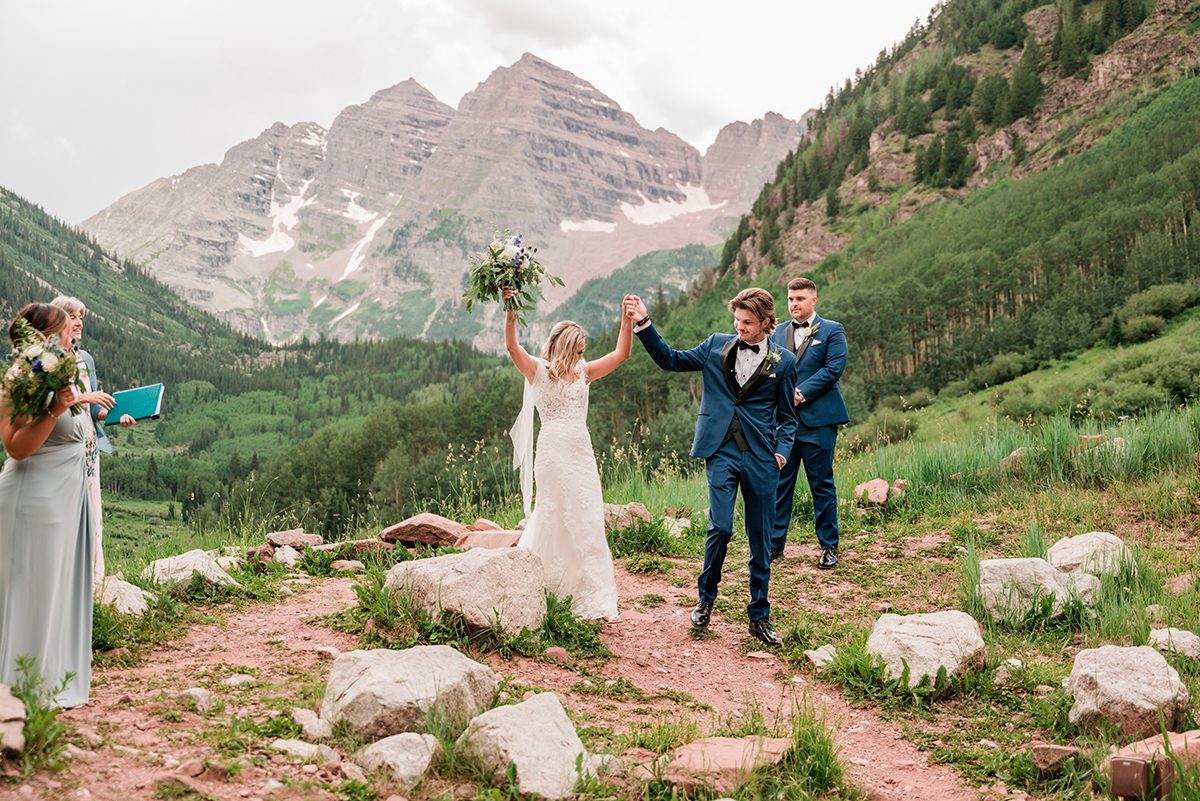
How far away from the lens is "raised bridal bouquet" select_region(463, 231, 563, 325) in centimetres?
714

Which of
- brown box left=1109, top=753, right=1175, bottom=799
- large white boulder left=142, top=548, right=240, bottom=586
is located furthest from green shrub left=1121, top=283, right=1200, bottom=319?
large white boulder left=142, top=548, right=240, bottom=586

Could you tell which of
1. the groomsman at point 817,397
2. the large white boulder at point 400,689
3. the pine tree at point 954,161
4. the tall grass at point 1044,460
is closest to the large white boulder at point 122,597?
the large white boulder at point 400,689

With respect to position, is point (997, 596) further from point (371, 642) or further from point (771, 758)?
point (371, 642)

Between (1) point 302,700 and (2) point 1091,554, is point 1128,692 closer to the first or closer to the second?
(2) point 1091,554

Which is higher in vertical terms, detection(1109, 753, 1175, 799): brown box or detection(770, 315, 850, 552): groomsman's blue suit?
detection(770, 315, 850, 552): groomsman's blue suit

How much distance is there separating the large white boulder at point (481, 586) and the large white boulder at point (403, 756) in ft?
5.97

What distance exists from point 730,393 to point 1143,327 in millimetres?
45103

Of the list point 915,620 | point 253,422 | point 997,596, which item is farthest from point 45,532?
point 253,422

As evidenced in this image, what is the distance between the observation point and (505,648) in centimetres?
605

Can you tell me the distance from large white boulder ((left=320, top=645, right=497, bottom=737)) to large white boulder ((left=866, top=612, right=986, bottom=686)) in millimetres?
2814

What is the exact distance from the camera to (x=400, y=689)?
14.6 ft

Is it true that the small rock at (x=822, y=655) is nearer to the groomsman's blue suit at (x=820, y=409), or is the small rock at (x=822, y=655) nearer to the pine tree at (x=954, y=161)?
the groomsman's blue suit at (x=820, y=409)

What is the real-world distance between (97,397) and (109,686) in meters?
1.76

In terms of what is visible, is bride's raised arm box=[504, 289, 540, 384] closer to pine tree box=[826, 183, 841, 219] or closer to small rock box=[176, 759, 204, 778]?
small rock box=[176, 759, 204, 778]
